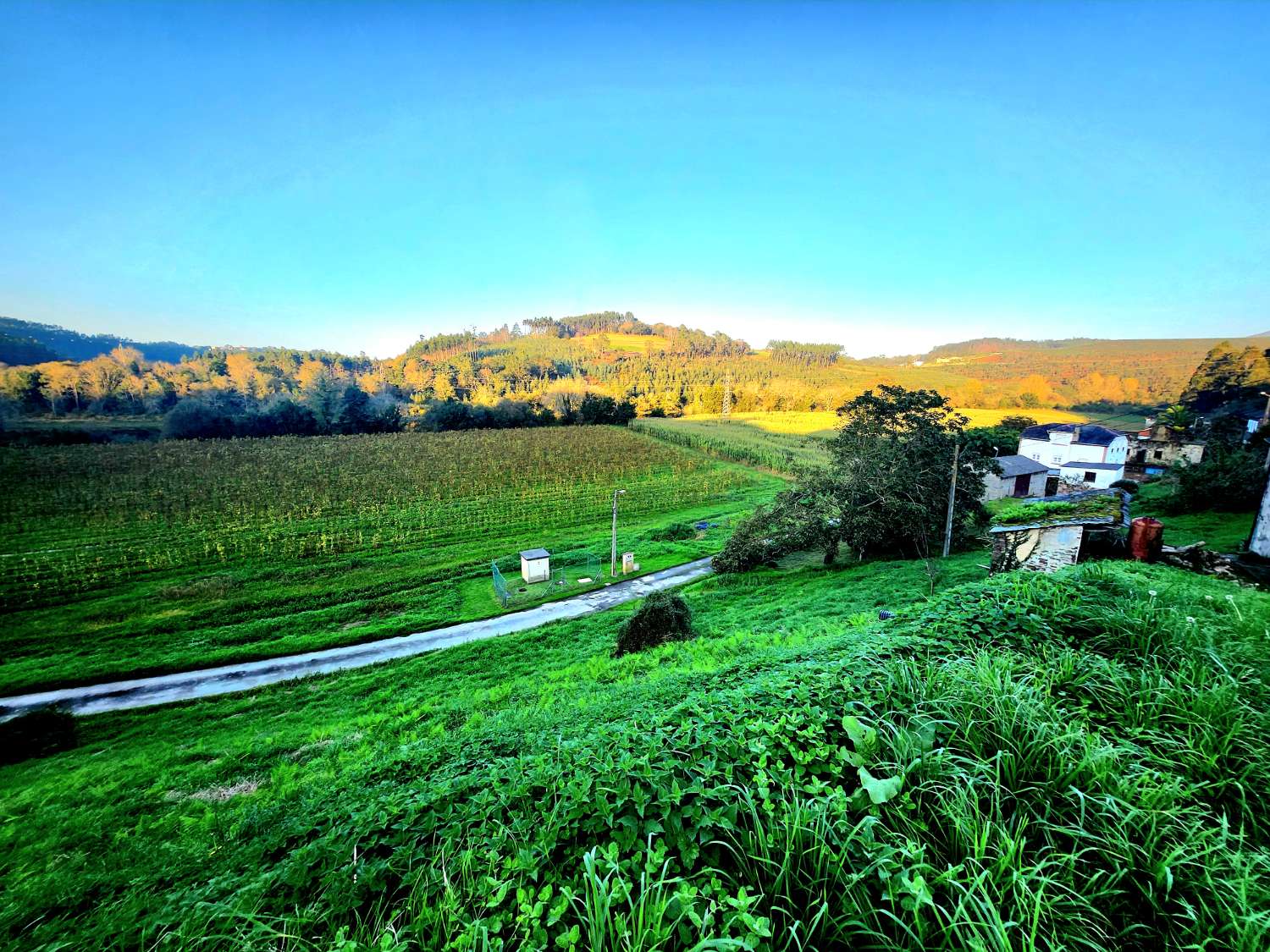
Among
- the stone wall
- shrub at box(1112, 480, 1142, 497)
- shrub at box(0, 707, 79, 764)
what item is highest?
the stone wall

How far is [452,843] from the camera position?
9.30 feet

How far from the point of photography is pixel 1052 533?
1307 cm

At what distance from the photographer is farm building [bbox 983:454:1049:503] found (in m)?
34.8

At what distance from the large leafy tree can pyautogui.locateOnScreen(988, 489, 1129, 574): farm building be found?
5277mm

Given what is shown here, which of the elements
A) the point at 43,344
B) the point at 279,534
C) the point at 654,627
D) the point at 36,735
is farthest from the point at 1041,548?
the point at 43,344

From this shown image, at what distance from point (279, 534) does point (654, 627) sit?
26.3 meters

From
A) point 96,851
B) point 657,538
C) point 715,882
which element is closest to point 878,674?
point 715,882

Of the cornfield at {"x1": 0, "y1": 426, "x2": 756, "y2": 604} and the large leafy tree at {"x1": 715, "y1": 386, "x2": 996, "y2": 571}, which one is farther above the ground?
the large leafy tree at {"x1": 715, "y1": 386, "x2": 996, "y2": 571}

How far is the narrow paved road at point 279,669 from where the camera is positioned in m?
13.9

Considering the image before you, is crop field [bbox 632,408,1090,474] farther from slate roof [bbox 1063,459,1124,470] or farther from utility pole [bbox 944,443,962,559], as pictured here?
utility pole [bbox 944,443,962,559]

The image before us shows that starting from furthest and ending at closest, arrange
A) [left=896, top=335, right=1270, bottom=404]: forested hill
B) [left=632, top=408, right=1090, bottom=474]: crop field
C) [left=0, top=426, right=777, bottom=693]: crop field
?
[left=896, top=335, right=1270, bottom=404]: forested hill, [left=632, top=408, right=1090, bottom=474]: crop field, [left=0, top=426, right=777, bottom=693]: crop field

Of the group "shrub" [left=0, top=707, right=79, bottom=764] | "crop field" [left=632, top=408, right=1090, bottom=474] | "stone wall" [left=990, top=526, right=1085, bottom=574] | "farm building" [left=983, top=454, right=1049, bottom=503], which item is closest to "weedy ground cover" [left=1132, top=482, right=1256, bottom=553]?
"stone wall" [left=990, top=526, right=1085, bottom=574]

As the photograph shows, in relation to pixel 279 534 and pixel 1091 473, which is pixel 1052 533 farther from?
pixel 279 534

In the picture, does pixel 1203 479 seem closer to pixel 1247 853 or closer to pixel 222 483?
pixel 1247 853
